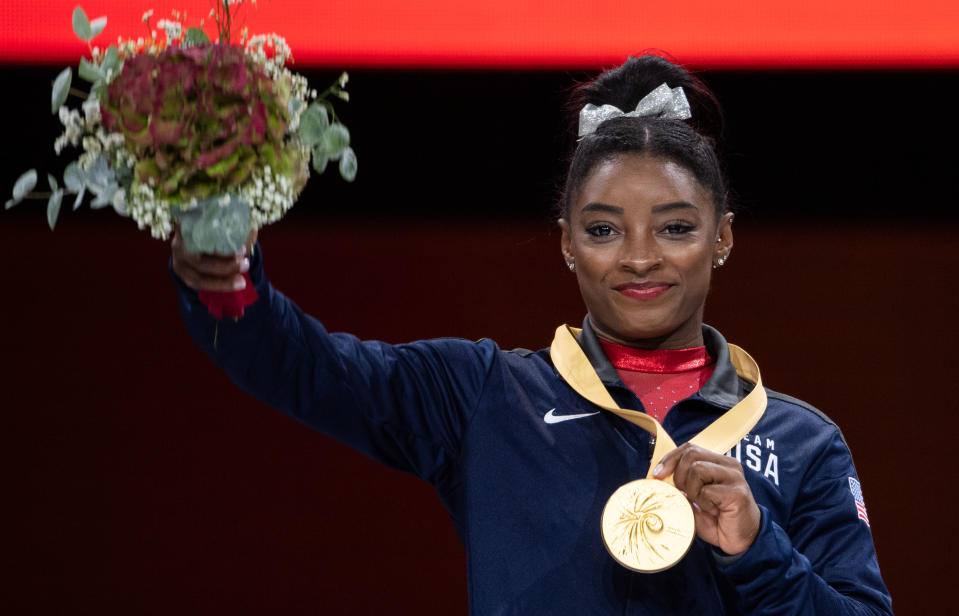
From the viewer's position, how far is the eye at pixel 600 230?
1.69 m

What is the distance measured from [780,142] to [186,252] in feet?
6.68

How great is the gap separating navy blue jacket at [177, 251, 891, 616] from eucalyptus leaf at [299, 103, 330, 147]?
18 cm

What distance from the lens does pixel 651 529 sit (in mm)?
1452

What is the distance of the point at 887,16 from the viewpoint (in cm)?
292

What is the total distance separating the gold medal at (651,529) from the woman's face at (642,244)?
0.31 meters

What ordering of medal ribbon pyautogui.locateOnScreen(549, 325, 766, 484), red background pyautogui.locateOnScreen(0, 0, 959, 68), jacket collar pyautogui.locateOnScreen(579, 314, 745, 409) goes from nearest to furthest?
medal ribbon pyautogui.locateOnScreen(549, 325, 766, 484), jacket collar pyautogui.locateOnScreen(579, 314, 745, 409), red background pyautogui.locateOnScreen(0, 0, 959, 68)

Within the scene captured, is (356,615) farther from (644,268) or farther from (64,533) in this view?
(644,268)

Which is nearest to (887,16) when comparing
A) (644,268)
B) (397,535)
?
(644,268)

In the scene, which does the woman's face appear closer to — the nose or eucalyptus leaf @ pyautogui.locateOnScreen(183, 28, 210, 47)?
the nose

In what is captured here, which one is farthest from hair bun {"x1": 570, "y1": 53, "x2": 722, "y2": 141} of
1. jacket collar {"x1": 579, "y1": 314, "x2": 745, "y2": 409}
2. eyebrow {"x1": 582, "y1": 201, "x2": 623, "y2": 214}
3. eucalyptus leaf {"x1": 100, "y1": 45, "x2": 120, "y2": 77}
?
eucalyptus leaf {"x1": 100, "y1": 45, "x2": 120, "y2": 77}

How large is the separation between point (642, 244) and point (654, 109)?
0.93 ft

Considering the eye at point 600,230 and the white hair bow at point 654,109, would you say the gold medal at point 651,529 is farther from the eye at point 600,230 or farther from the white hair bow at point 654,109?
the white hair bow at point 654,109

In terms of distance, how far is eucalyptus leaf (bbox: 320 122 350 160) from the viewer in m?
1.32

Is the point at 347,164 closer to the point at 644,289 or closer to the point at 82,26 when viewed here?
the point at 82,26
